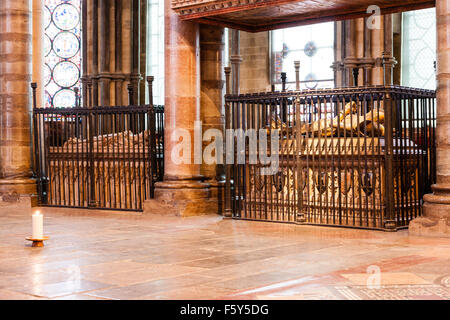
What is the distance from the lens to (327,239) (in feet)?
32.4

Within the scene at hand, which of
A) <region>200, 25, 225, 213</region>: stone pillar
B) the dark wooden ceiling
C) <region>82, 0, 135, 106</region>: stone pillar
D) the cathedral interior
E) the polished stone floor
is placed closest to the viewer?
the polished stone floor

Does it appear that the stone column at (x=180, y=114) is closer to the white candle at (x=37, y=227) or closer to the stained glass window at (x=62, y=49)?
the white candle at (x=37, y=227)

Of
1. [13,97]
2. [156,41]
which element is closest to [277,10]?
[13,97]

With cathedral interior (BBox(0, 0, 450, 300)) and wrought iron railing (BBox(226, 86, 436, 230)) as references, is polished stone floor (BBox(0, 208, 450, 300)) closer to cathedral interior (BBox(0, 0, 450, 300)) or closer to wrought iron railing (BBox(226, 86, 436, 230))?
cathedral interior (BBox(0, 0, 450, 300))

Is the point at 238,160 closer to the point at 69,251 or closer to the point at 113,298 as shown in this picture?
the point at 69,251

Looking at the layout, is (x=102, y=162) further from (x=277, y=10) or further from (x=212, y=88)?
(x=277, y=10)

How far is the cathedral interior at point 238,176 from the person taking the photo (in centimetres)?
719

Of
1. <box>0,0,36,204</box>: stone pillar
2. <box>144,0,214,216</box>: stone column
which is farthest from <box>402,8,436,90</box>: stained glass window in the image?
<box>0,0,36,204</box>: stone pillar

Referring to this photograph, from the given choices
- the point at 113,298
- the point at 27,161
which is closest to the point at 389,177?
the point at 113,298

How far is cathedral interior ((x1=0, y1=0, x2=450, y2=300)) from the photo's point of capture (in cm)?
719

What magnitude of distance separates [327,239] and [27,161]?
25.6ft

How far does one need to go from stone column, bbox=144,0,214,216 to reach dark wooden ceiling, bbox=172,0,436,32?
0.41 meters

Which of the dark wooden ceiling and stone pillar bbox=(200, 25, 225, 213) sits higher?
the dark wooden ceiling

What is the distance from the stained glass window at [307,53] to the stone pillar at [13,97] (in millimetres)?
9101
